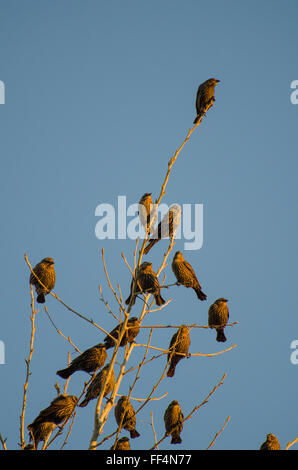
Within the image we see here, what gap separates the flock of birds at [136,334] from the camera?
5.21m

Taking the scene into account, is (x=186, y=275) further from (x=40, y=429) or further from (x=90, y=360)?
(x=40, y=429)

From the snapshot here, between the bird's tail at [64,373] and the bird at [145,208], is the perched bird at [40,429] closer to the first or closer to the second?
the bird's tail at [64,373]

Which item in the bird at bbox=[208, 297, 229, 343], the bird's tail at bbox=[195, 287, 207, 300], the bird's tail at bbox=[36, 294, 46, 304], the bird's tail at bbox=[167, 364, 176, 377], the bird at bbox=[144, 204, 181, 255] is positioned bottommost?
the bird's tail at bbox=[167, 364, 176, 377]

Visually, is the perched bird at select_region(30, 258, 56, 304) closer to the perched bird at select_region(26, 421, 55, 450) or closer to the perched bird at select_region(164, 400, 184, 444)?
the perched bird at select_region(26, 421, 55, 450)

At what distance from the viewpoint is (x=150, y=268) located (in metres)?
6.15

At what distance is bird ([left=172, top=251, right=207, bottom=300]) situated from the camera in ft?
23.6

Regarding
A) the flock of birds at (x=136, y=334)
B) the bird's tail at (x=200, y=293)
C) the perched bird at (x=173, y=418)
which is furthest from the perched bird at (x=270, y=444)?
the bird's tail at (x=200, y=293)

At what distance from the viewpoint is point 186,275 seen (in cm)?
730

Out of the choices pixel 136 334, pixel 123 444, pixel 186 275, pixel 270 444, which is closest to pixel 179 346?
pixel 186 275

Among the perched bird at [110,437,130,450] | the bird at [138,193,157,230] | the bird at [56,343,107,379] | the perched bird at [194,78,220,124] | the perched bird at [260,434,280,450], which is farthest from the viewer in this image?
the perched bird at [194,78,220,124]

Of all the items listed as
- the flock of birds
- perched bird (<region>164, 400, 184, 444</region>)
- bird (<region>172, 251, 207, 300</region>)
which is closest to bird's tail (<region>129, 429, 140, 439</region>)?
the flock of birds

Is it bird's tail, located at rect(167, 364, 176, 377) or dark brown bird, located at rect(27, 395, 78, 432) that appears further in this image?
bird's tail, located at rect(167, 364, 176, 377)
